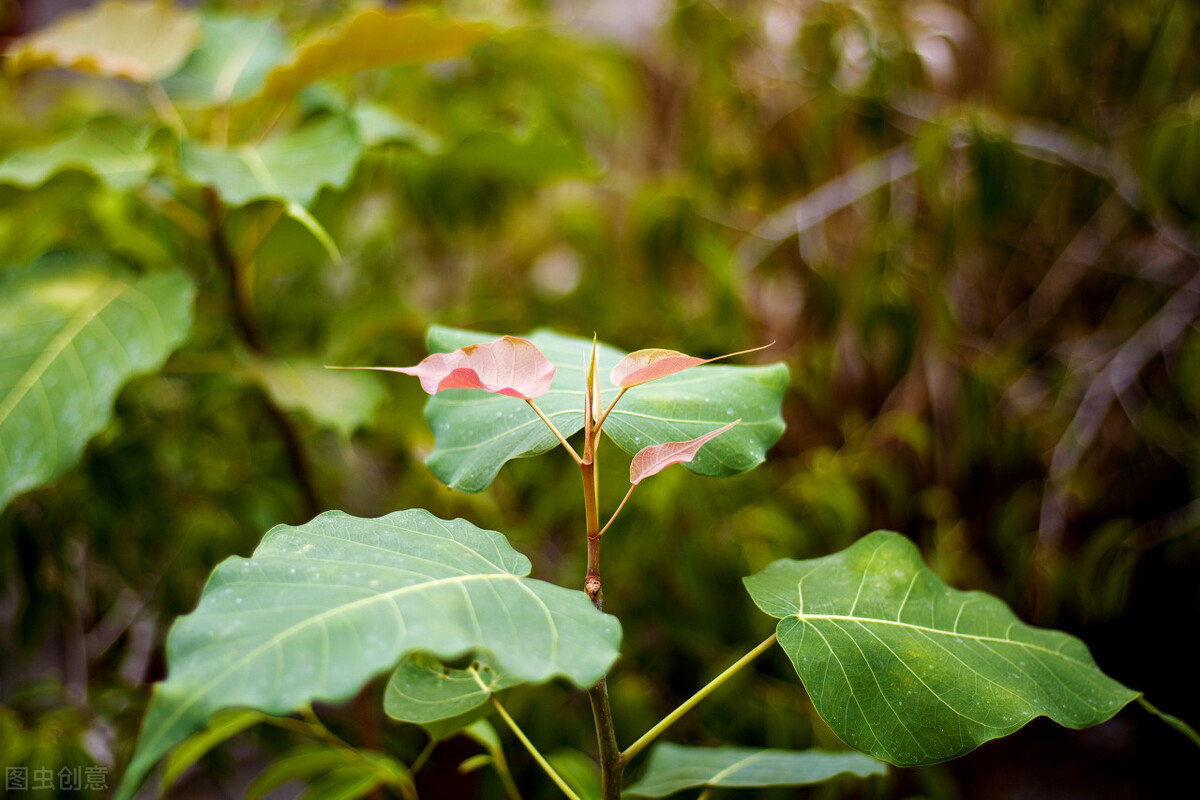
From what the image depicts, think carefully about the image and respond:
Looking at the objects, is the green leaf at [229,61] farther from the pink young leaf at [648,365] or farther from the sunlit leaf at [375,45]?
the pink young leaf at [648,365]

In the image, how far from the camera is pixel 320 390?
2.31ft

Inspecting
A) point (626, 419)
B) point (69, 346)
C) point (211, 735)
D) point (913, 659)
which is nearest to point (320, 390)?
point (69, 346)

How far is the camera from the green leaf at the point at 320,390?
0.67 m

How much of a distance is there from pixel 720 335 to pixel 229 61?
652mm

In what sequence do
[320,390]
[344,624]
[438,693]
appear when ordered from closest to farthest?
[344,624]
[438,693]
[320,390]

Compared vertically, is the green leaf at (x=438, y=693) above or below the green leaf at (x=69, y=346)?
below

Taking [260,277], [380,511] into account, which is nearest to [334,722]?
[380,511]

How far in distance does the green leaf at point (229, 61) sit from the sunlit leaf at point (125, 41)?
0.07 feet

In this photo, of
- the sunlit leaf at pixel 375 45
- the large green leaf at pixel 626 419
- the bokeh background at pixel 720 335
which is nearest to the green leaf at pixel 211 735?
the bokeh background at pixel 720 335

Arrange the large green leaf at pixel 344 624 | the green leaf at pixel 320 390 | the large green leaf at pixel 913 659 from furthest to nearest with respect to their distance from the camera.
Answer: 1. the green leaf at pixel 320 390
2. the large green leaf at pixel 913 659
3. the large green leaf at pixel 344 624

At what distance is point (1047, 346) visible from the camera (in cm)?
144

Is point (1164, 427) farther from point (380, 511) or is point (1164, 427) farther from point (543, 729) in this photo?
point (380, 511)

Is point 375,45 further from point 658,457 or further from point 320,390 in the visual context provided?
point 658,457

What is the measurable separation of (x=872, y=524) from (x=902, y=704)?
1105mm
